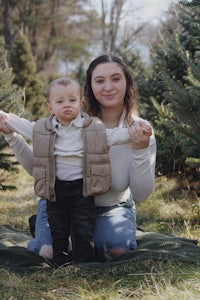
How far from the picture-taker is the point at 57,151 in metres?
2.84

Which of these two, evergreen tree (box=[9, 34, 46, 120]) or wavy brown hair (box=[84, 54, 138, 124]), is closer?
wavy brown hair (box=[84, 54, 138, 124])

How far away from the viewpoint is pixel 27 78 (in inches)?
531

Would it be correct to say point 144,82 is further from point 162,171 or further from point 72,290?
point 72,290

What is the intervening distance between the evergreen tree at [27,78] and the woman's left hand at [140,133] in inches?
397

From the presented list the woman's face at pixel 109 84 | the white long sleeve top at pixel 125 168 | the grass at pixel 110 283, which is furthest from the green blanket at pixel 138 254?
the woman's face at pixel 109 84

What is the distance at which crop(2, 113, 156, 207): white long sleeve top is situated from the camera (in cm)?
286

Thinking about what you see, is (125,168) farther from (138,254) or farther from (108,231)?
(138,254)

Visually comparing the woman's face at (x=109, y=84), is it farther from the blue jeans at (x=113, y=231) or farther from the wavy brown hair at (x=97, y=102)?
the blue jeans at (x=113, y=231)

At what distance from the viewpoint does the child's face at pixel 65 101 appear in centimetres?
282

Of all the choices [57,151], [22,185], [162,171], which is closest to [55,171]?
[57,151]

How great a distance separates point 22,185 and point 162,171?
2693 mm

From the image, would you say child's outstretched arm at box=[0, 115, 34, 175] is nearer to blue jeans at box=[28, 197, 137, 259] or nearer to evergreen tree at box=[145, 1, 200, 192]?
blue jeans at box=[28, 197, 137, 259]

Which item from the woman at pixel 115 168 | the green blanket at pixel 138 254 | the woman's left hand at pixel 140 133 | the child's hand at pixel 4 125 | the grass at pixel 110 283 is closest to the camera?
the grass at pixel 110 283

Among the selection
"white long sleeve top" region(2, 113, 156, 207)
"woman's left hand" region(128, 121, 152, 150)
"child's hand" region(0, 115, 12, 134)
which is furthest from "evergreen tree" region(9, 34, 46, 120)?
"woman's left hand" region(128, 121, 152, 150)
